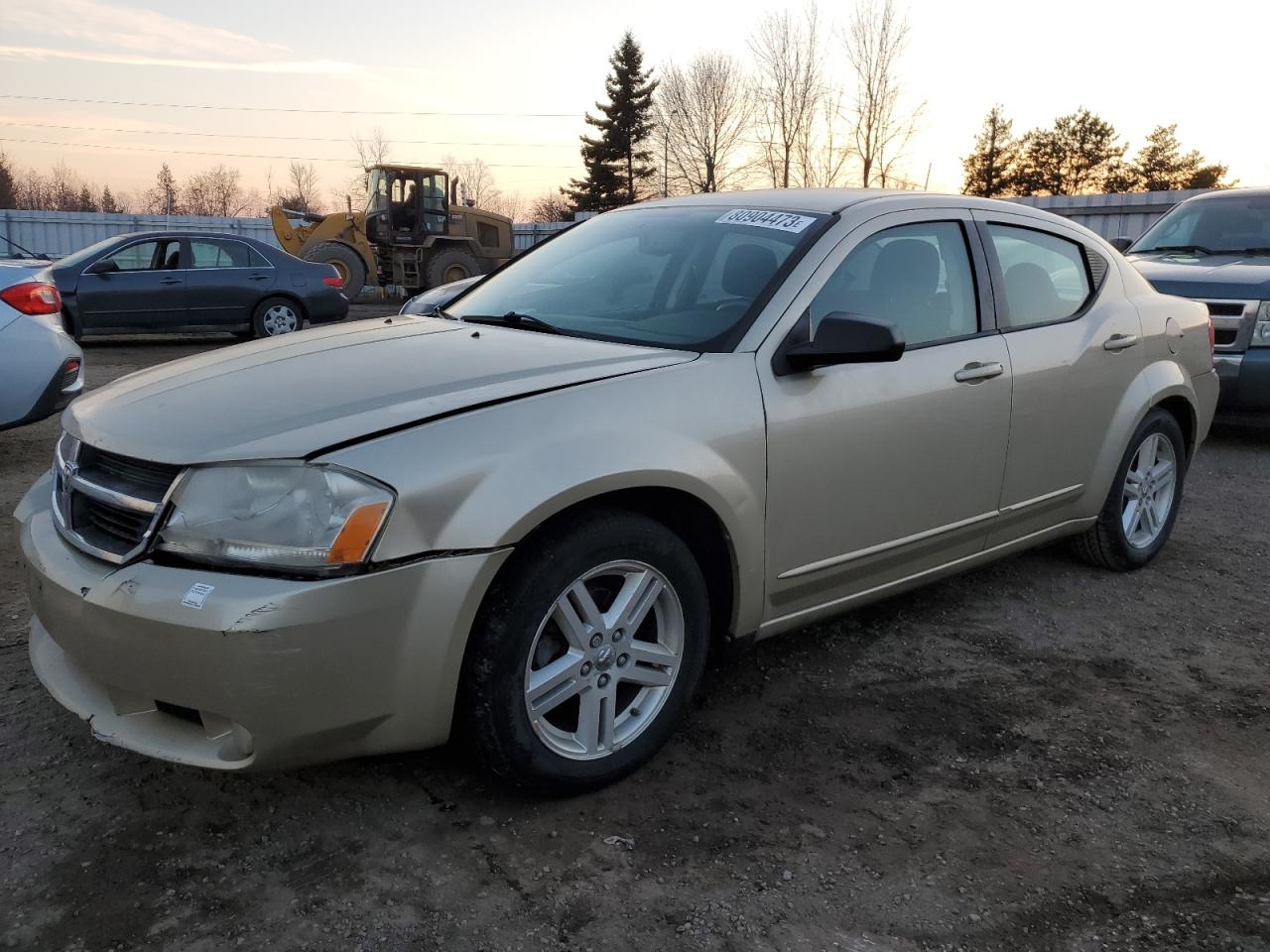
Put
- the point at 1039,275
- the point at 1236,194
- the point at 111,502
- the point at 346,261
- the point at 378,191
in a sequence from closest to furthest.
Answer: the point at 111,502, the point at 1039,275, the point at 1236,194, the point at 346,261, the point at 378,191

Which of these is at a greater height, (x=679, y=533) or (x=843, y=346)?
(x=843, y=346)

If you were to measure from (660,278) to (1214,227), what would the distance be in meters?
6.82

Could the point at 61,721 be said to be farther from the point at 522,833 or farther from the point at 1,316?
the point at 1,316

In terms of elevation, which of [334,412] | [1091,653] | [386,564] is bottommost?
[1091,653]

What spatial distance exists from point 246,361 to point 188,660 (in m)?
1.09

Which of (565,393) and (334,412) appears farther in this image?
(565,393)

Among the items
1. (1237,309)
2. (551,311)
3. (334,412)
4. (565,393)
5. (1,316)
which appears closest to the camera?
(334,412)

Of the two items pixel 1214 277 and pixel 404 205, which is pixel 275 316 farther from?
pixel 1214 277

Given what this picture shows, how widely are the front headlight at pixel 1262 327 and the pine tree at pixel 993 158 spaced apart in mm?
45652

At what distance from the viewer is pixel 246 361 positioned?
302 centimetres

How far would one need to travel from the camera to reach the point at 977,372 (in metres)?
3.58

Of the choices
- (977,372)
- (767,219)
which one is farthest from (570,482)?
(977,372)

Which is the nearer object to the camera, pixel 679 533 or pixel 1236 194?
pixel 679 533

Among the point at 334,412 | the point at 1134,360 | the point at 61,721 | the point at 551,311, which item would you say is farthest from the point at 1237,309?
the point at 61,721
